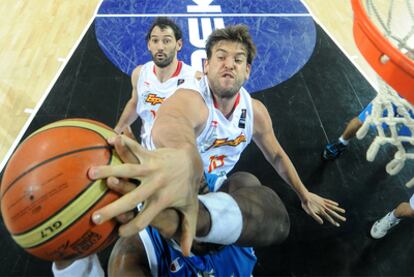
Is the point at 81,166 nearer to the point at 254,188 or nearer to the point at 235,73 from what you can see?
the point at 254,188

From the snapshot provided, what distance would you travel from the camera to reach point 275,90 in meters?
3.77

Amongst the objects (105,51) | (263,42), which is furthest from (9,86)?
(263,42)

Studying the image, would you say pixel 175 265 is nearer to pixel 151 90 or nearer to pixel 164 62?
pixel 151 90

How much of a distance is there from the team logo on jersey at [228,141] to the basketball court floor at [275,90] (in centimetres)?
90

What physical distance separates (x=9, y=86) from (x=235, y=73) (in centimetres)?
291

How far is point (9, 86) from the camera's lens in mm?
3648

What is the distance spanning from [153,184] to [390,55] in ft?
3.91

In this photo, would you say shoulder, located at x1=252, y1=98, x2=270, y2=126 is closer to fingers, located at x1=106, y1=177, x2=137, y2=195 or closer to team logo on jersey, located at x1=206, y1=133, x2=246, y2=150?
team logo on jersey, located at x1=206, y1=133, x2=246, y2=150

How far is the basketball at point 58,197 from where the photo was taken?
92cm

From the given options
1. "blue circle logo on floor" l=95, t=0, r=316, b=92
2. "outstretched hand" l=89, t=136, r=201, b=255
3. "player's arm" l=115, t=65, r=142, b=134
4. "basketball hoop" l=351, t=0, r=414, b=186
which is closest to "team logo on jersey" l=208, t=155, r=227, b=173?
"basketball hoop" l=351, t=0, r=414, b=186

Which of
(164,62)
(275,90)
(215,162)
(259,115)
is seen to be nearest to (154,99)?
(164,62)

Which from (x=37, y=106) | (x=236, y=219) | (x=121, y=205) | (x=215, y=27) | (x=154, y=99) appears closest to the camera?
(x=121, y=205)

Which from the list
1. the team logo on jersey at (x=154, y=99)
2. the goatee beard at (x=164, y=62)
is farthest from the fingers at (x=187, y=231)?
the goatee beard at (x=164, y=62)

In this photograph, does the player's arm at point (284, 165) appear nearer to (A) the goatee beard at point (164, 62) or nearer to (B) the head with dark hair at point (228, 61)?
(B) the head with dark hair at point (228, 61)
